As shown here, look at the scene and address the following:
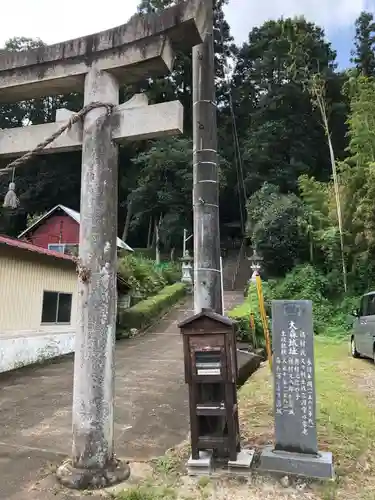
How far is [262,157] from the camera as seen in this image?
32031 millimetres

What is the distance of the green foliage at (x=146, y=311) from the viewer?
15.9 m

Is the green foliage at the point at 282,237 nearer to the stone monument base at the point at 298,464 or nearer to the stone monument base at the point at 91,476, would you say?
the stone monument base at the point at 298,464

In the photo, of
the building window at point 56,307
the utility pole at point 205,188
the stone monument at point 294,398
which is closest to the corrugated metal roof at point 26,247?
the building window at point 56,307

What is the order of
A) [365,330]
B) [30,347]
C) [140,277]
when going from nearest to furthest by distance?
[365,330] → [30,347] → [140,277]

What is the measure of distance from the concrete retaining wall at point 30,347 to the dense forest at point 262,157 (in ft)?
35.7

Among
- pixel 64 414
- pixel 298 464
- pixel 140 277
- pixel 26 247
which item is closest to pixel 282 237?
pixel 140 277

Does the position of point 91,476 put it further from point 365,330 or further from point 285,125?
point 285,125

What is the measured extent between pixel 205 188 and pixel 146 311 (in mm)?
12343

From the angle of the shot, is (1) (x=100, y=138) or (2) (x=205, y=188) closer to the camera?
(1) (x=100, y=138)

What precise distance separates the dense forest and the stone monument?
46.8 feet

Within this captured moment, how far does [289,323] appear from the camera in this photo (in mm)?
4441


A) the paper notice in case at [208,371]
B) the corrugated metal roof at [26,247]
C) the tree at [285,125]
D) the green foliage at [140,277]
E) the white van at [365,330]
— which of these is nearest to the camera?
the paper notice in case at [208,371]

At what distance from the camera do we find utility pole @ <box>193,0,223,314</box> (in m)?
4.66

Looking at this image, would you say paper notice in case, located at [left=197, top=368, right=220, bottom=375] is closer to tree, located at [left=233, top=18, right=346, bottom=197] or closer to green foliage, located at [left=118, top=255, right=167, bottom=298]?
green foliage, located at [left=118, top=255, right=167, bottom=298]
